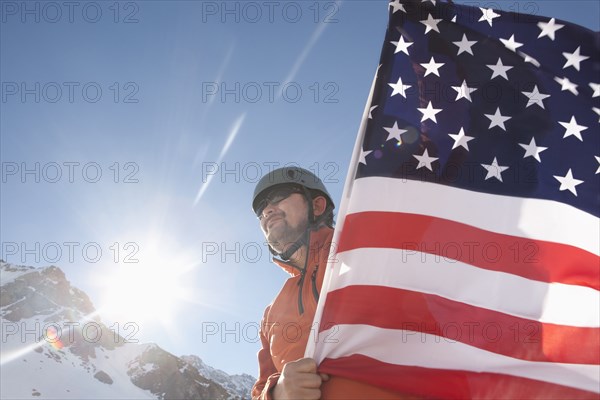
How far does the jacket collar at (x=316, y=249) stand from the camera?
3006 mm

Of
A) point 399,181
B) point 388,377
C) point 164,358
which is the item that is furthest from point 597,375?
point 164,358

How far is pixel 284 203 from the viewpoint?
11.3ft

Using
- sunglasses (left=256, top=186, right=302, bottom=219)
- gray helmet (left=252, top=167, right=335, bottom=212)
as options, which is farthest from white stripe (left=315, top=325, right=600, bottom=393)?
gray helmet (left=252, top=167, right=335, bottom=212)

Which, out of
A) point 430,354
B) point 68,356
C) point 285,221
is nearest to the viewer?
point 430,354

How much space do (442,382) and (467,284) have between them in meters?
0.57

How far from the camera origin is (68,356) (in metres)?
129

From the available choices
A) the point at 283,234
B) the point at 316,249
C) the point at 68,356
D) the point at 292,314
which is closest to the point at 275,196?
the point at 283,234

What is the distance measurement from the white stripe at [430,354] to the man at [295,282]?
0.16 metres

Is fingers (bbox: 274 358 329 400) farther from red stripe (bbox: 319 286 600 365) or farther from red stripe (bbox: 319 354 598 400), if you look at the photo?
red stripe (bbox: 319 286 600 365)

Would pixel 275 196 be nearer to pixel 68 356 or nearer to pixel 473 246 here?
pixel 473 246

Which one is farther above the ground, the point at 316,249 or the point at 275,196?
the point at 275,196

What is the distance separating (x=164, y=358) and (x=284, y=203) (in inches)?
5571

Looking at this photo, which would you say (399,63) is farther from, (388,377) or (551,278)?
(388,377)

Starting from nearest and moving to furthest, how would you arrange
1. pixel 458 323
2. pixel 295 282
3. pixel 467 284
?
pixel 458 323 < pixel 467 284 < pixel 295 282
